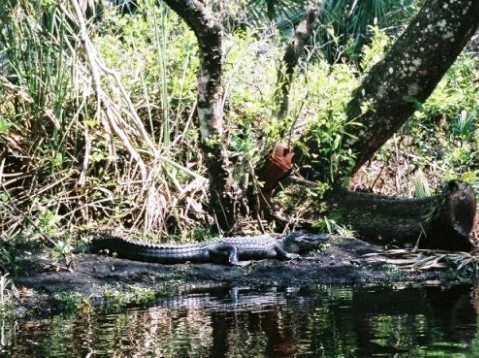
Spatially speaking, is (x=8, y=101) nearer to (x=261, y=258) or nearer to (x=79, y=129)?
(x=79, y=129)

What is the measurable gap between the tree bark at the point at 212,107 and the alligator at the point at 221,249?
52 centimetres

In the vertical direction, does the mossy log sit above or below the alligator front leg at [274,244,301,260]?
above

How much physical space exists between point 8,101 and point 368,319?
4.77m

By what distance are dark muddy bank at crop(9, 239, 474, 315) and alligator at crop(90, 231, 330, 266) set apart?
9 cm

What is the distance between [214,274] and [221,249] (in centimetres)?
37

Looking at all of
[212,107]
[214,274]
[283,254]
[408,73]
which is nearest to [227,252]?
[214,274]

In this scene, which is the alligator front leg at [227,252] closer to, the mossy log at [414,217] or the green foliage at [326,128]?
the mossy log at [414,217]

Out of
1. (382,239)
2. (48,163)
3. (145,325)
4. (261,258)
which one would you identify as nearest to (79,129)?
(48,163)

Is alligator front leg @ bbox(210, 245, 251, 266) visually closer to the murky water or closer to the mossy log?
the murky water

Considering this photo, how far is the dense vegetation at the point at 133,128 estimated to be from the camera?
7703mm

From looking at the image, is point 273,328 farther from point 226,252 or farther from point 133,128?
point 133,128

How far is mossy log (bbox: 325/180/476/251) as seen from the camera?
7.03 metres

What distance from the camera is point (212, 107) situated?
7.14 metres

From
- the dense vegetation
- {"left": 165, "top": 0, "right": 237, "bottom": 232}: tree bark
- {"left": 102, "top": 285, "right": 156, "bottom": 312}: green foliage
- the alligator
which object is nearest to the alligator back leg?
the alligator
